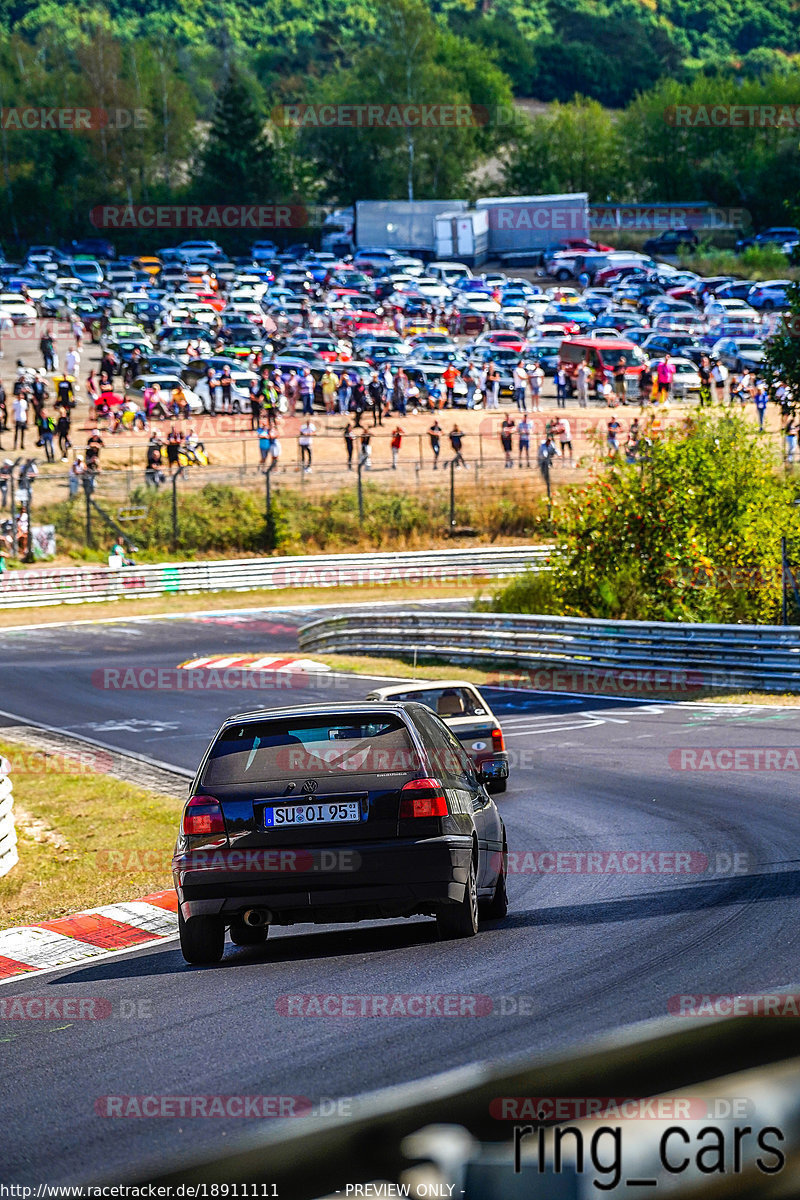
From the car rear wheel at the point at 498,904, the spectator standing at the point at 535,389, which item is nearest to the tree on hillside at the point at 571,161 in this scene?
the spectator standing at the point at 535,389

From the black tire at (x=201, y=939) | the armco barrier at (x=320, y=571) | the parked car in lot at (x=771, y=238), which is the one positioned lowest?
the armco barrier at (x=320, y=571)

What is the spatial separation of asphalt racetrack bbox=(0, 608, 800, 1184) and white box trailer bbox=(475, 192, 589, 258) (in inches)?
3227

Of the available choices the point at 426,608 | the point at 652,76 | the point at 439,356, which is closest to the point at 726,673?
the point at 426,608

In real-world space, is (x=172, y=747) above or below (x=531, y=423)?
below

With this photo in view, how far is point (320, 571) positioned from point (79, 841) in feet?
92.1

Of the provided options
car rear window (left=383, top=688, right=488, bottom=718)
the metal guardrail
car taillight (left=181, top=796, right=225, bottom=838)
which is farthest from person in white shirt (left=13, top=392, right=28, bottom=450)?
the metal guardrail

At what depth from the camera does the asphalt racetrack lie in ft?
17.9

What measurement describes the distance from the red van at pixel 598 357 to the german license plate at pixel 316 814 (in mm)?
47214

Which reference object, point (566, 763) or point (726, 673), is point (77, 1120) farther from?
point (726, 673)

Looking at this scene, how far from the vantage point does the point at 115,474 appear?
44125 millimetres

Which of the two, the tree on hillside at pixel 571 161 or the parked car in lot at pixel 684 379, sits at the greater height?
the tree on hillside at pixel 571 161

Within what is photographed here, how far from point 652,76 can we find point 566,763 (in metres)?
177

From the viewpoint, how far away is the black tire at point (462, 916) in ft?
26.0

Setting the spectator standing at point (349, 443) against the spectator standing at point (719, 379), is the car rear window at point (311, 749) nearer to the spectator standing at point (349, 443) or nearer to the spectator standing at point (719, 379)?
the spectator standing at point (349, 443)
